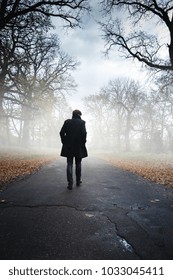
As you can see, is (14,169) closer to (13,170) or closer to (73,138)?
(13,170)

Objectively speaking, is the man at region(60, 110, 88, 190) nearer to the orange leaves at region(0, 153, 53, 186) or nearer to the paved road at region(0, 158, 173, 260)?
the paved road at region(0, 158, 173, 260)

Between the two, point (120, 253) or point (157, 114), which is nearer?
point (120, 253)

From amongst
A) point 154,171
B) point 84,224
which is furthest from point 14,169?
point 154,171

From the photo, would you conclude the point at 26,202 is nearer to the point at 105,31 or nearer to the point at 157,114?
the point at 105,31

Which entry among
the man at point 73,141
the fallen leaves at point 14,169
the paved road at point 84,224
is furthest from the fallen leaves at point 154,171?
the fallen leaves at point 14,169

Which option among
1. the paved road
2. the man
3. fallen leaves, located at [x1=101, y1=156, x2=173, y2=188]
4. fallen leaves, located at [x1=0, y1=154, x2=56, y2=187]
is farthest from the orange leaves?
fallen leaves, located at [x1=101, y1=156, x2=173, y2=188]

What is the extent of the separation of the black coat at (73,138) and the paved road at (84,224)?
1.11 m

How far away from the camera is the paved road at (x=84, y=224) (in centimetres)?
258

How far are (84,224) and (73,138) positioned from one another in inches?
125

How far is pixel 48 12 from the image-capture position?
12.8 m

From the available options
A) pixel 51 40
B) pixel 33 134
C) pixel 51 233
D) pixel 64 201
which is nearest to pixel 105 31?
pixel 51 40

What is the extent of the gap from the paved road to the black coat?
3.65 feet
